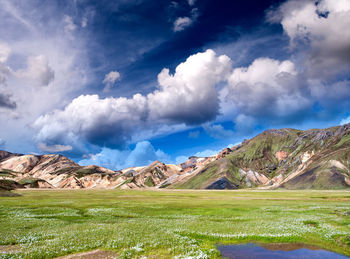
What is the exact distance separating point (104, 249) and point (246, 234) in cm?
1586

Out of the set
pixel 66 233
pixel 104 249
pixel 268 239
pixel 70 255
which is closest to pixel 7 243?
pixel 66 233

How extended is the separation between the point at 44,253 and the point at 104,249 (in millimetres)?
4657

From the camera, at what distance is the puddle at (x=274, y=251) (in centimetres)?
2036

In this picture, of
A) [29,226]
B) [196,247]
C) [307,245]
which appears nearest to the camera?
[196,247]

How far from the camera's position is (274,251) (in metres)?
22.0

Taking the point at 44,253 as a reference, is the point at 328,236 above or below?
below

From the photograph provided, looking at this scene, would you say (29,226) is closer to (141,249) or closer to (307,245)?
(141,249)

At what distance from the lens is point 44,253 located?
18.7 m

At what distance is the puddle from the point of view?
20359mm

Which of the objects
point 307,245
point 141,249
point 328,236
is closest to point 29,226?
point 141,249

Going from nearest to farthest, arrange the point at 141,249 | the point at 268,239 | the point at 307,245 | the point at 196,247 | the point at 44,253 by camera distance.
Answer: the point at 44,253
the point at 141,249
the point at 196,247
the point at 307,245
the point at 268,239

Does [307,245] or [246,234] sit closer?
[307,245]

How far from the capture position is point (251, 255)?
67.5ft

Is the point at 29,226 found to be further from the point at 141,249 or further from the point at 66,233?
the point at 141,249
